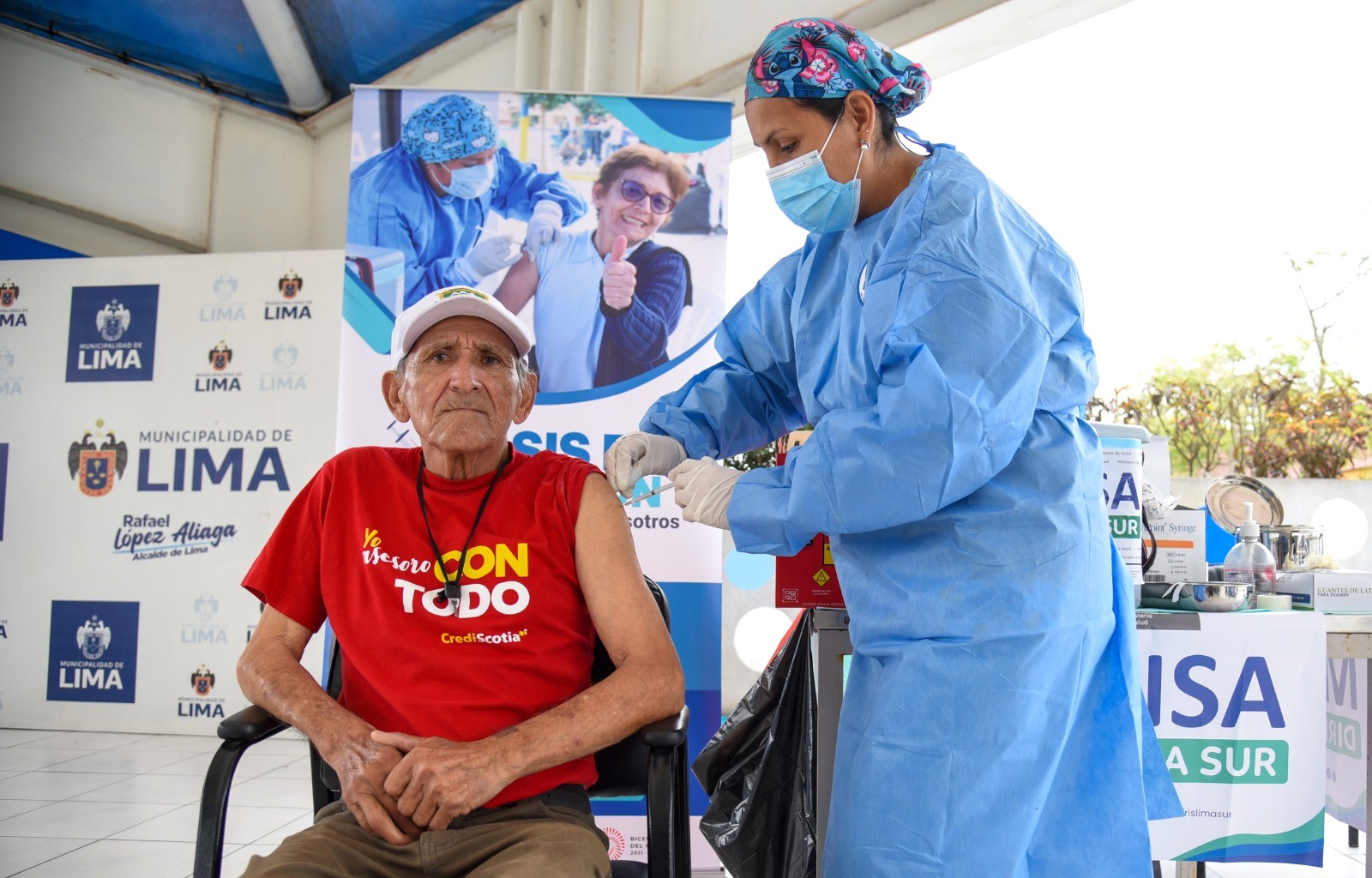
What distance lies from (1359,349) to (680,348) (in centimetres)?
506

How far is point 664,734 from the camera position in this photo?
1.34 m

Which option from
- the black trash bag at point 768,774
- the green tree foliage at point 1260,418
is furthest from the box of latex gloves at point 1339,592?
the green tree foliage at point 1260,418

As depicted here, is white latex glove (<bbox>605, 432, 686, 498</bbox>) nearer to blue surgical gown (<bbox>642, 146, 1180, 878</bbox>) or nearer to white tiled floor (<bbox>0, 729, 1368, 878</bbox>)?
blue surgical gown (<bbox>642, 146, 1180, 878</bbox>)

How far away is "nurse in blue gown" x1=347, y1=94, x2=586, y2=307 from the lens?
122 inches

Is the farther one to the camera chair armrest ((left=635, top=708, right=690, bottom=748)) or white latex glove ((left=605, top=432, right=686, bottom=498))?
white latex glove ((left=605, top=432, right=686, bottom=498))

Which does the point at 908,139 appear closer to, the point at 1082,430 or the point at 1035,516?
the point at 1082,430

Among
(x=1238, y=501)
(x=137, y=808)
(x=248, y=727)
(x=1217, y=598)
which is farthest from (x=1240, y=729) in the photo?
(x=137, y=808)

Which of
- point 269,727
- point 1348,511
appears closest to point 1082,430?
point 269,727

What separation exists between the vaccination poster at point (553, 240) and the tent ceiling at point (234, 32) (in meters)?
2.81

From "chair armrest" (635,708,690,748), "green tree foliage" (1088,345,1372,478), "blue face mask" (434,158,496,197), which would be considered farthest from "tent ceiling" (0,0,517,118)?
"chair armrest" (635,708,690,748)

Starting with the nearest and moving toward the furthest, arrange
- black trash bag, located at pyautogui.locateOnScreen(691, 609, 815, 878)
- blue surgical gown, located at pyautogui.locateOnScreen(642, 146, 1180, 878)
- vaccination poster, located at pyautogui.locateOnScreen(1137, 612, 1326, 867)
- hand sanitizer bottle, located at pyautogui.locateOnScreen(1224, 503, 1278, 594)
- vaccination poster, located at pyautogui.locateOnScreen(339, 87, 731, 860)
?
blue surgical gown, located at pyautogui.locateOnScreen(642, 146, 1180, 878)
black trash bag, located at pyautogui.locateOnScreen(691, 609, 815, 878)
vaccination poster, located at pyautogui.locateOnScreen(1137, 612, 1326, 867)
hand sanitizer bottle, located at pyautogui.locateOnScreen(1224, 503, 1278, 594)
vaccination poster, located at pyautogui.locateOnScreen(339, 87, 731, 860)

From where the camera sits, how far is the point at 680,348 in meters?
3.11

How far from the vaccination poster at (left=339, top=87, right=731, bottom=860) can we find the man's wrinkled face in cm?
129

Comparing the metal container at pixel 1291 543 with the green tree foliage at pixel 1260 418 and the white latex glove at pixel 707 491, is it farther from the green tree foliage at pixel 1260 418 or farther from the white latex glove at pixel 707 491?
the green tree foliage at pixel 1260 418
